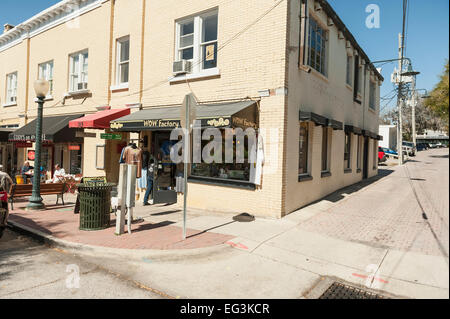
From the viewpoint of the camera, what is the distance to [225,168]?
9.00 metres

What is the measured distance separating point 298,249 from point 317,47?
7.04m

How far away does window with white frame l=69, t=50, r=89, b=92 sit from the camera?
44.4 feet

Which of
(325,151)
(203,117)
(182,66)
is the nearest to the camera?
(203,117)

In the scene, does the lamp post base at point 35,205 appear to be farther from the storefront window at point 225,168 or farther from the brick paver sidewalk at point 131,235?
the storefront window at point 225,168

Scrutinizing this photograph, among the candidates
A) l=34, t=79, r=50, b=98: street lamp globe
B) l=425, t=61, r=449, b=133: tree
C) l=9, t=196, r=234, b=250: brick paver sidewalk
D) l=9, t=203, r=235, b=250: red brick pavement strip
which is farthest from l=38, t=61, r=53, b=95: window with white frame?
l=425, t=61, r=449, b=133: tree

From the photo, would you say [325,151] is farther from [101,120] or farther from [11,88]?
[11,88]

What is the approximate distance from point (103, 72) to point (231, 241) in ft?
31.7

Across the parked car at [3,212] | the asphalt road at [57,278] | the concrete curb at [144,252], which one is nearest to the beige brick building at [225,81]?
the concrete curb at [144,252]

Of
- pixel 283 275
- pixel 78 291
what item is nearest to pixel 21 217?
pixel 78 291

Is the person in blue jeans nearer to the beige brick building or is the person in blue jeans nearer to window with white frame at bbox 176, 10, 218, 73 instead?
the beige brick building

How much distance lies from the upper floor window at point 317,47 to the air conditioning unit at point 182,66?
3.67 m

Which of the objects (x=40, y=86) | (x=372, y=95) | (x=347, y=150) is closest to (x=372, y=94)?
(x=372, y=95)

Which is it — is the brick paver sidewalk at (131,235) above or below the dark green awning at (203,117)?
below

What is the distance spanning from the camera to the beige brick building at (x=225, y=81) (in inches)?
310
